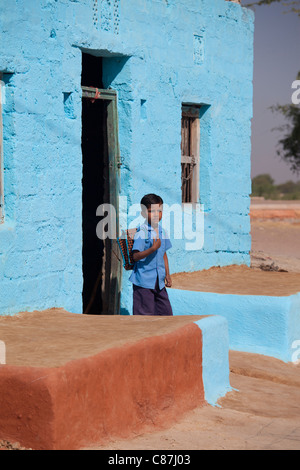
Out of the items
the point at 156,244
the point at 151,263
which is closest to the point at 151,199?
the point at 156,244

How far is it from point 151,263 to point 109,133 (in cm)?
172

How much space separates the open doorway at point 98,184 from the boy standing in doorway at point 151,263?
110 cm

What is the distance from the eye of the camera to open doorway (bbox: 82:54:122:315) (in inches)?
313

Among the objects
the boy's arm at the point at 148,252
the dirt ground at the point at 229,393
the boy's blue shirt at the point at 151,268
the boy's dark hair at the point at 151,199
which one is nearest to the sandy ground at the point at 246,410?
the dirt ground at the point at 229,393

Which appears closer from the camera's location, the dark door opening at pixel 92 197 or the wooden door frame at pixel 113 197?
the wooden door frame at pixel 113 197

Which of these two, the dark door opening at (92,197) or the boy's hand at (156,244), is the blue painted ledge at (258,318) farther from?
the boy's hand at (156,244)

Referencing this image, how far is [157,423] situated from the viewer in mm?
5031

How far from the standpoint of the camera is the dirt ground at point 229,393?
15.4ft

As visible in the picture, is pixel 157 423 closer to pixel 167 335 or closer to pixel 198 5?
pixel 167 335

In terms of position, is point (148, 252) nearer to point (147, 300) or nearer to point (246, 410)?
point (147, 300)

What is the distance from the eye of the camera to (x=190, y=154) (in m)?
9.30

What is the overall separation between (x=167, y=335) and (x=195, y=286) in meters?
3.03

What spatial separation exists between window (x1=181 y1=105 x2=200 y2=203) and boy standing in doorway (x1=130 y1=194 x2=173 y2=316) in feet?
7.91

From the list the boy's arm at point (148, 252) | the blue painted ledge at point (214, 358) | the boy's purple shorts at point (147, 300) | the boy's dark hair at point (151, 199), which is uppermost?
the boy's dark hair at point (151, 199)
